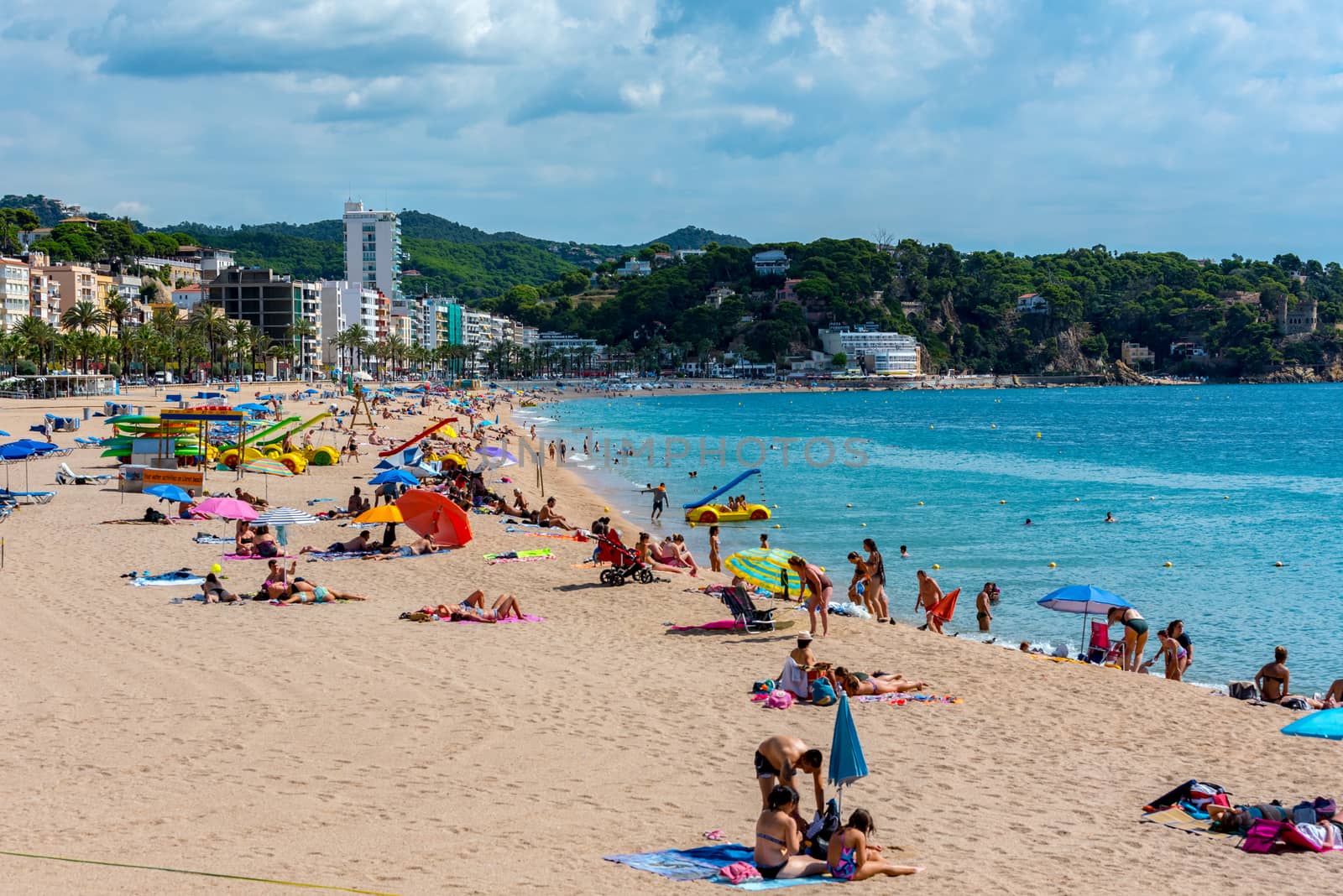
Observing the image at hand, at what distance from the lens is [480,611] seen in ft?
45.6

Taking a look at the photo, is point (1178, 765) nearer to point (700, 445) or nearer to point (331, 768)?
point (331, 768)

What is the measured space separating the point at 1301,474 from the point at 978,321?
156 m

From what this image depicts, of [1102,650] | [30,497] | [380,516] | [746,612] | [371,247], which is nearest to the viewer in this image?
[746,612]

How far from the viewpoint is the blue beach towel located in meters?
6.70

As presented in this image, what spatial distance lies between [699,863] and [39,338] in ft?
255

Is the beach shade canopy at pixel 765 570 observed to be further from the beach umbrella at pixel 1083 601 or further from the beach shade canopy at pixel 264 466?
the beach shade canopy at pixel 264 466

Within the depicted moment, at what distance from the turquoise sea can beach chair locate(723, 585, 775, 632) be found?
426cm

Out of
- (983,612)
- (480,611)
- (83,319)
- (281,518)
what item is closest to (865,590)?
(983,612)

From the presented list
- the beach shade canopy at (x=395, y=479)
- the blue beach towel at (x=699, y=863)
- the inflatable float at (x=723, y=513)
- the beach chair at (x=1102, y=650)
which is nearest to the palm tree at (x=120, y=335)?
the inflatable float at (x=723, y=513)

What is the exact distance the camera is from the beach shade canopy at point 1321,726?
9953 mm

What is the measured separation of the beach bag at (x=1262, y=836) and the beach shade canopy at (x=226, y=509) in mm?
15285

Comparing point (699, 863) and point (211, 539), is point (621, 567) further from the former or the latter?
point (699, 863)

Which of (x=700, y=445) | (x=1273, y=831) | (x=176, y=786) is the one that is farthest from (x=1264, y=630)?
(x=700, y=445)

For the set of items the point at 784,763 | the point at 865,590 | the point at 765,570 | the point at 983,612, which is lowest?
the point at 983,612
